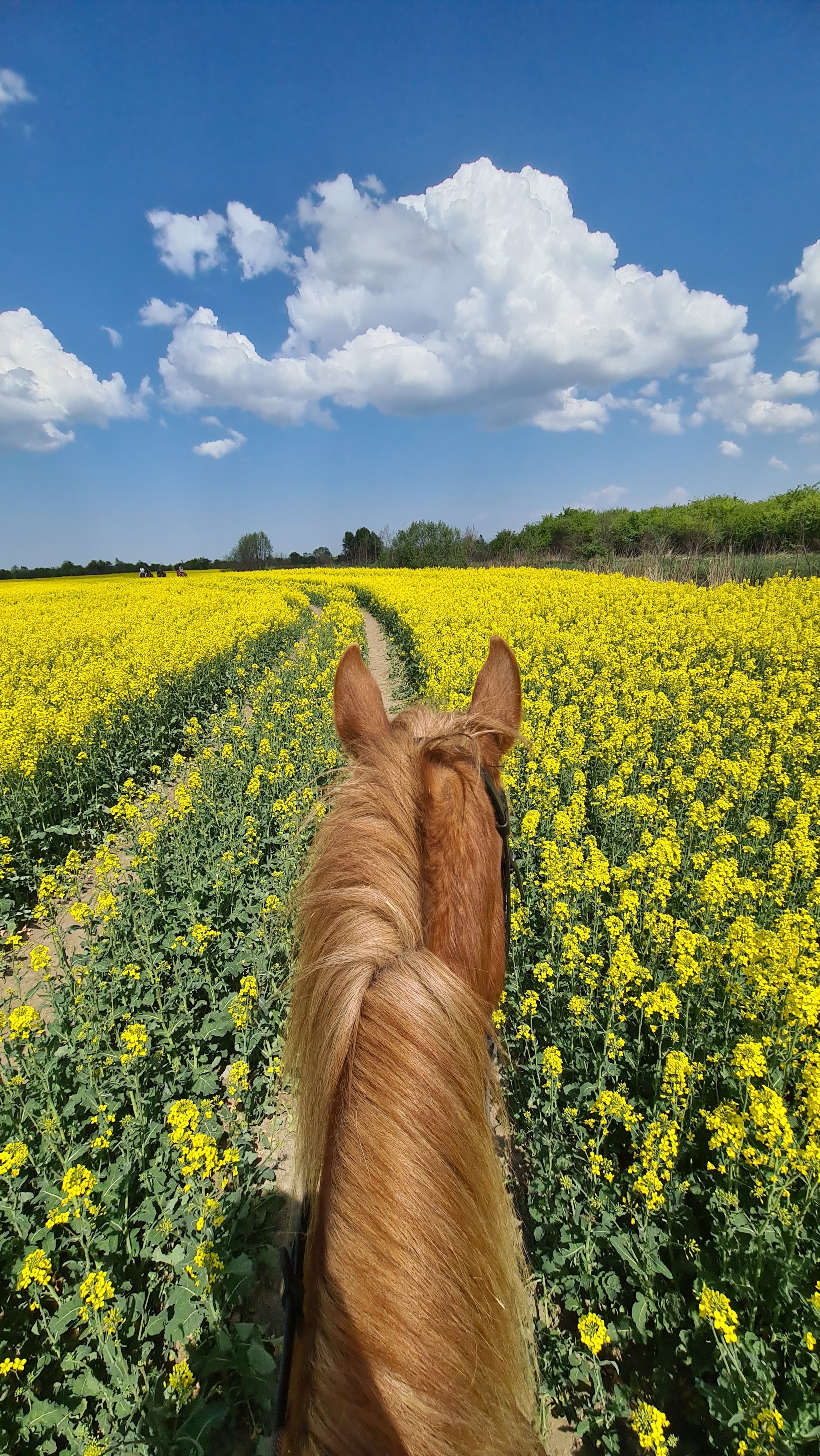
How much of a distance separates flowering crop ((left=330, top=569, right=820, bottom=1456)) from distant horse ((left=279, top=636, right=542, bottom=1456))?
0.77 metres

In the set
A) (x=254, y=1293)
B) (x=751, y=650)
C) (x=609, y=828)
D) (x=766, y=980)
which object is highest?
(x=751, y=650)

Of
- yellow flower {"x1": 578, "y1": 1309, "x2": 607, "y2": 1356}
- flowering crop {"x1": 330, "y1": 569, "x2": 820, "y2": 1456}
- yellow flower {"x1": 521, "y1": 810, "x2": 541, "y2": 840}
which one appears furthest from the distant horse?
yellow flower {"x1": 521, "y1": 810, "x2": 541, "y2": 840}

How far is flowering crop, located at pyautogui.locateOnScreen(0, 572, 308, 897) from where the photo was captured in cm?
617

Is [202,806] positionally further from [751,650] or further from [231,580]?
[231,580]

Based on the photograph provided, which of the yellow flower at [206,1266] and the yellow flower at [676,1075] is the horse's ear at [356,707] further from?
the yellow flower at [676,1075]

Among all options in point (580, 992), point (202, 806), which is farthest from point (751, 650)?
point (202, 806)

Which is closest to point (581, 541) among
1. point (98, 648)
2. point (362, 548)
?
point (362, 548)

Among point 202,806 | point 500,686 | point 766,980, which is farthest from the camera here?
point 202,806

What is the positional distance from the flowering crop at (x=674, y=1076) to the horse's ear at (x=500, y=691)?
22 centimetres

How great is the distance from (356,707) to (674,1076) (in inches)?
78.1

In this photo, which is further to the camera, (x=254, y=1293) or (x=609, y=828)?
(x=609, y=828)

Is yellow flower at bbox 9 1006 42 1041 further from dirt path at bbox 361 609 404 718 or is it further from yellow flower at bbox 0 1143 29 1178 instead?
dirt path at bbox 361 609 404 718

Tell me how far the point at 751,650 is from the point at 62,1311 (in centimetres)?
959

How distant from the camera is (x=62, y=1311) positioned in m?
2.00
